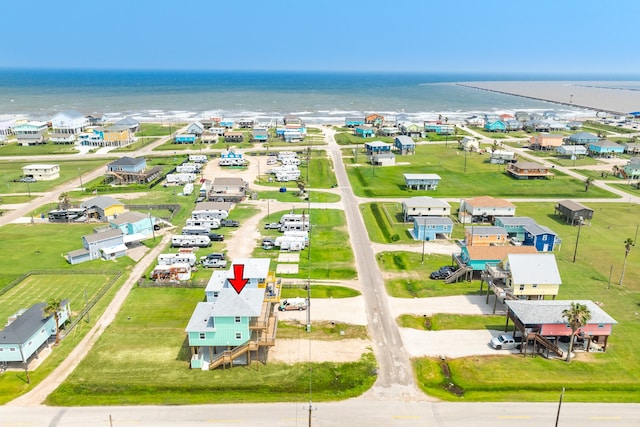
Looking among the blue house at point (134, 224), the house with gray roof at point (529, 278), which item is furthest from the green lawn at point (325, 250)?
the house with gray roof at point (529, 278)

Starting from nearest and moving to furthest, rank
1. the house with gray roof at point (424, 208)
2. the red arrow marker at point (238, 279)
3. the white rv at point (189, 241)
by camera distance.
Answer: the red arrow marker at point (238, 279), the white rv at point (189, 241), the house with gray roof at point (424, 208)

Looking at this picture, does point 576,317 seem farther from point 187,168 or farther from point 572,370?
point 187,168

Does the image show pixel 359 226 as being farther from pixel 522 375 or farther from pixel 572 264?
pixel 522 375

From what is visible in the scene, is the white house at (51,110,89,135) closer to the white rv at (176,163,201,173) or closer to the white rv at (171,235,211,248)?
the white rv at (176,163,201,173)

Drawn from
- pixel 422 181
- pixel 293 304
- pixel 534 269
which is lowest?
pixel 293 304

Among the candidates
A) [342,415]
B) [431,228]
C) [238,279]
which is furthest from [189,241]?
[342,415]

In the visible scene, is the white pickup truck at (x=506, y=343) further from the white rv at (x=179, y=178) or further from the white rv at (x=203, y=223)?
the white rv at (x=179, y=178)

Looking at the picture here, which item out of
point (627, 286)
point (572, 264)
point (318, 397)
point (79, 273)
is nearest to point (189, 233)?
point (79, 273)
